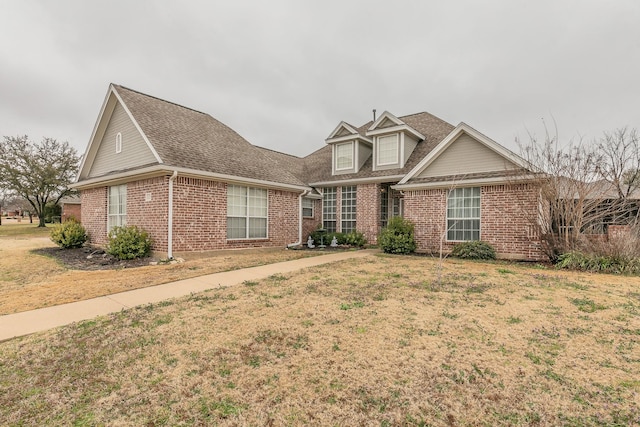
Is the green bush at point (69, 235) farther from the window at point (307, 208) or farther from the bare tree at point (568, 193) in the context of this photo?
the bare tree at point (568, 193)

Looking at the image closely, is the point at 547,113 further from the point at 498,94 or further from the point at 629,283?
the point at 498,94

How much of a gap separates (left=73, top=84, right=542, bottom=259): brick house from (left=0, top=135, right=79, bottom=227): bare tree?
937 inches

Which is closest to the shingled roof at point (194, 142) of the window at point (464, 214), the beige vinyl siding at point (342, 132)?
the beige vinyl siding at point (342, 132)

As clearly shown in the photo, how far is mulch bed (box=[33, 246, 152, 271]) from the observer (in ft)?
32.4

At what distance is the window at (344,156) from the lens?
1717 cm

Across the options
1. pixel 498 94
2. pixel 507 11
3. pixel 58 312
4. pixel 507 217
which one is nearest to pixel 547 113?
pixel 507 217

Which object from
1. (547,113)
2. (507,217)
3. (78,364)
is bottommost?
(78,364)

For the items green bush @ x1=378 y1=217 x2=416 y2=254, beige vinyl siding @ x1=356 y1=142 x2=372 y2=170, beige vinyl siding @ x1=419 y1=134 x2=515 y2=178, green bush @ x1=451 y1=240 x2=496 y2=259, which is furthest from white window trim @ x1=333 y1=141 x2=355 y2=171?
green bush @ x1=451 y1=240 x2=496 y2=259

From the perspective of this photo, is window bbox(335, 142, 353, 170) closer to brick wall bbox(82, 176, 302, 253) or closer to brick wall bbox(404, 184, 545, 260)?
brick wall bbox(82, 176, 302, 253)

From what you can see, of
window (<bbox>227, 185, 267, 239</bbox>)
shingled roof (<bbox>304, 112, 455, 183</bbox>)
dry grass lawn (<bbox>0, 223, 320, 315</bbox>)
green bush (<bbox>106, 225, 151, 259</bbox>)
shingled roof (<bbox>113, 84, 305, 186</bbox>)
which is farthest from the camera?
shingled roof (<bbox>304, 112, 455, 183</bbox>)

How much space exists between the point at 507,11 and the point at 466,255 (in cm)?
1025

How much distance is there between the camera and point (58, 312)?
16.8ft

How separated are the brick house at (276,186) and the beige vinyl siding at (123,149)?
0.15 feet

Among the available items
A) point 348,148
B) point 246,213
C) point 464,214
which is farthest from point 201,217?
point 464,214
